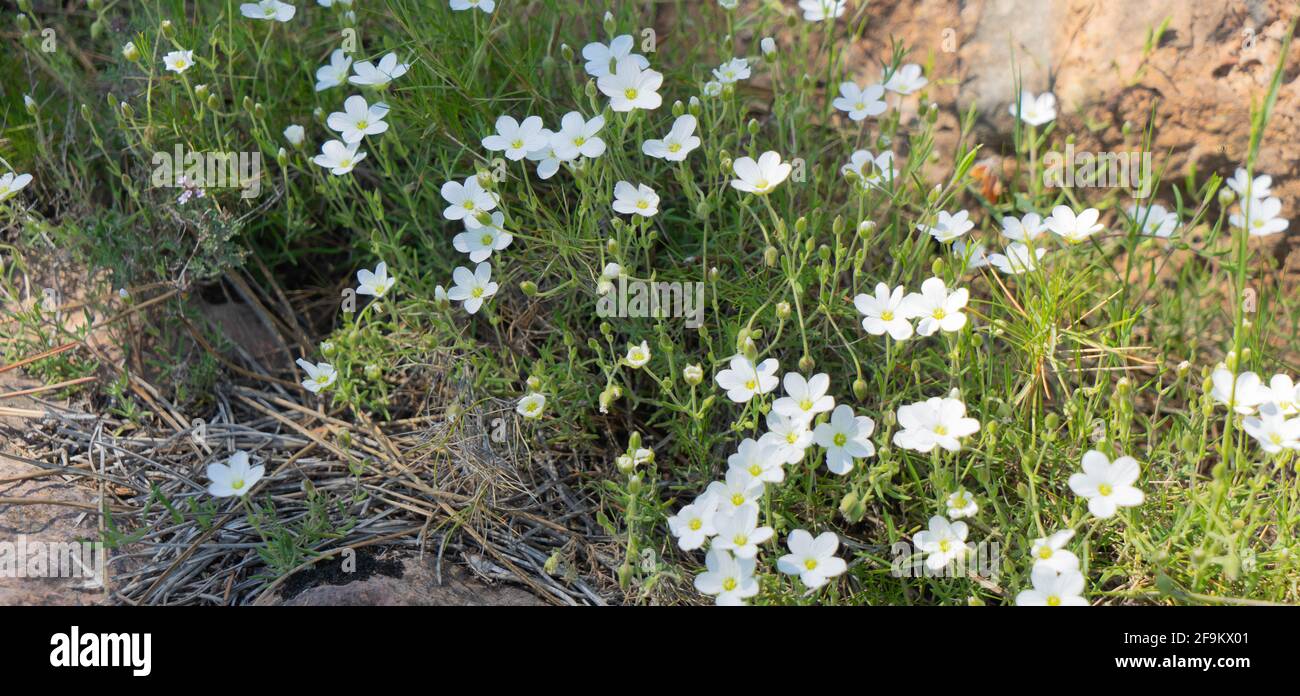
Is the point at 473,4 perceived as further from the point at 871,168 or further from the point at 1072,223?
the point at 1072,223

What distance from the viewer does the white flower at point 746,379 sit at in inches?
90.9

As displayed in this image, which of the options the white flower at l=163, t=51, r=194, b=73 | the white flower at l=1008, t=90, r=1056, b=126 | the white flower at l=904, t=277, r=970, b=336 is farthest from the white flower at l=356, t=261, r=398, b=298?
the white flower at l=1008, t=90, r=1056, b=126

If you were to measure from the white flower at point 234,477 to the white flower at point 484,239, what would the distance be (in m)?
0.70

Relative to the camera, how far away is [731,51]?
2.93 meters

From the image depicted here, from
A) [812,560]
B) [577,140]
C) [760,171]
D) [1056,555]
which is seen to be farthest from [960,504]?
[577,140]

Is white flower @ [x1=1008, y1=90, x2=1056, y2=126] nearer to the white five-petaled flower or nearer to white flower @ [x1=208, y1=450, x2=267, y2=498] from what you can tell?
the white five-petaled flower

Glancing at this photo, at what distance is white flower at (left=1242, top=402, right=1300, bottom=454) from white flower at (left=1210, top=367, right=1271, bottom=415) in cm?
3

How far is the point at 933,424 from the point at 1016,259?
25.2 inches

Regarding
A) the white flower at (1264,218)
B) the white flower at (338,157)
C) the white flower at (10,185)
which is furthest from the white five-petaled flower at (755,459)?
the white flower at (10,185)

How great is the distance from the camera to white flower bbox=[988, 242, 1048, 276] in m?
2.54

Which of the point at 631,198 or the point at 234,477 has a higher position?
the point at 631,198

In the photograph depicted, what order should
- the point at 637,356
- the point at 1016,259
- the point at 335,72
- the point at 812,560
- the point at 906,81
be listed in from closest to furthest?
the point at 812,560 → the point at 637,356 → the point at 1016,259 → the point at 335,72 → the point at 906,81

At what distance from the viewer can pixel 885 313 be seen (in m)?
2.40

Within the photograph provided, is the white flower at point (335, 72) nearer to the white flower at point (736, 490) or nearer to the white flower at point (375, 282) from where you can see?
the white flower at point (375, 282)
